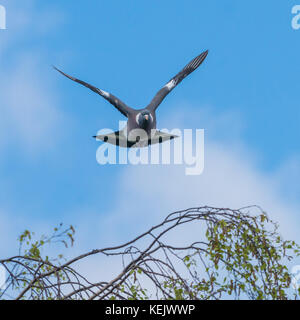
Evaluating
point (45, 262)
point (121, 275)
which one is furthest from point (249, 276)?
point (45, 262)

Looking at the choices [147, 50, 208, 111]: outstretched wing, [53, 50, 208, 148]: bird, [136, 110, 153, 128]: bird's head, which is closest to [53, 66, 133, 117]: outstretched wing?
[53, 50, 208, 148]: bird

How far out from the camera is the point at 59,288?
6.43 m

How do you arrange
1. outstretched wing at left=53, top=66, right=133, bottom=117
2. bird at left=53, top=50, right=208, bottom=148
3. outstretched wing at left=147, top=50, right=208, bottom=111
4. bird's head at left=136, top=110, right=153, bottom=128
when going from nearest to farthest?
bird's head at left=136, top=110, right=153, bottom=128
bird at left=53, top=50, right=208, bottom=148
outstretched wing at left=53, top=66, right=133, bottom=117
outstretched wing at left=147, top=50, right=208, bottom=111

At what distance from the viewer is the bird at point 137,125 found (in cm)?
1461

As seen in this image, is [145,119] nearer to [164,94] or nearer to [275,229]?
[164,94]

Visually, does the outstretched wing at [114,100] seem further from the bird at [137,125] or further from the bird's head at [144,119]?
the bird's head at [144,119]

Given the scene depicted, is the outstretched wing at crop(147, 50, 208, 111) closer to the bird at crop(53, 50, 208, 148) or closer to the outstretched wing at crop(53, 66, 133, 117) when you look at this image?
the bird at crop(53, 50, 208, 148)

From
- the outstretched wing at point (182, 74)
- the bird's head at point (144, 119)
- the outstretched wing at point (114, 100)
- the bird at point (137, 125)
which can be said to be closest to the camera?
the bird's head at point (144, 119)

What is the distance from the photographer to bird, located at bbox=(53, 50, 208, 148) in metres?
14.6

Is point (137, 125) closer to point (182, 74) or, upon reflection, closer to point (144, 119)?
point (144, 119)

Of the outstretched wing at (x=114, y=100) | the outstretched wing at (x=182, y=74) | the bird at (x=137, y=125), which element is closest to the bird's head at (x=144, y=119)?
the bird at (x=137, y=125)

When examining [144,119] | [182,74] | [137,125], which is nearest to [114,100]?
[137,125]

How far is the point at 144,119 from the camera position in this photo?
47.4ft
